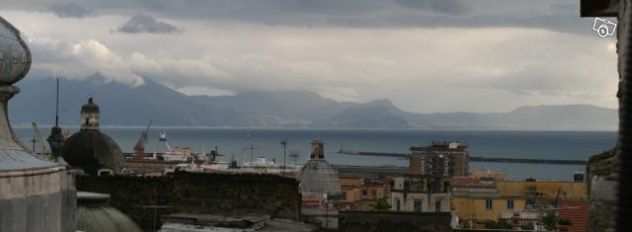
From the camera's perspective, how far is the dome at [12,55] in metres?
5.98

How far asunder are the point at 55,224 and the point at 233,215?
1292 centimetres

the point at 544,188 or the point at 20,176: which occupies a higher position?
the point at 20,176

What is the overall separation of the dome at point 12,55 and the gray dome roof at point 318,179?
97.3ft

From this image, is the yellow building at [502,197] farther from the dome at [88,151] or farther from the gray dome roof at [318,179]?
the dome at [88,151]

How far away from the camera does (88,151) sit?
22031 mm

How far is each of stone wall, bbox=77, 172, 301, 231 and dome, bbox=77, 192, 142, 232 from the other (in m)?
3.56

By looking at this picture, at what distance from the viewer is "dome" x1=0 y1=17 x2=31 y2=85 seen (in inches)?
235

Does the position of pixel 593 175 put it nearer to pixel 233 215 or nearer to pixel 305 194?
pixel 233 215

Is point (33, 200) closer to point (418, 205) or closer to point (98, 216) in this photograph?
point (98, 216)

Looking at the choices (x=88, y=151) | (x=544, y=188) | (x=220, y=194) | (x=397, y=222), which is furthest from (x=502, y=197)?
(x=220, y=194)

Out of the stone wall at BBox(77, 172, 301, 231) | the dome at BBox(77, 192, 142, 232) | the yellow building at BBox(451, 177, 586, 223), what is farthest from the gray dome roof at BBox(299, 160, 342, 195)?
the dome at BBox(77, 192, 142, 232)

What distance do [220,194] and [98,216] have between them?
4689 millimetres

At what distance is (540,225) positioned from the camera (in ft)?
112

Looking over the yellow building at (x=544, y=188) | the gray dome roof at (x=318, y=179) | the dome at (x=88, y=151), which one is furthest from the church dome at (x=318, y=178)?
the yellow building at (x=544, y=188)
